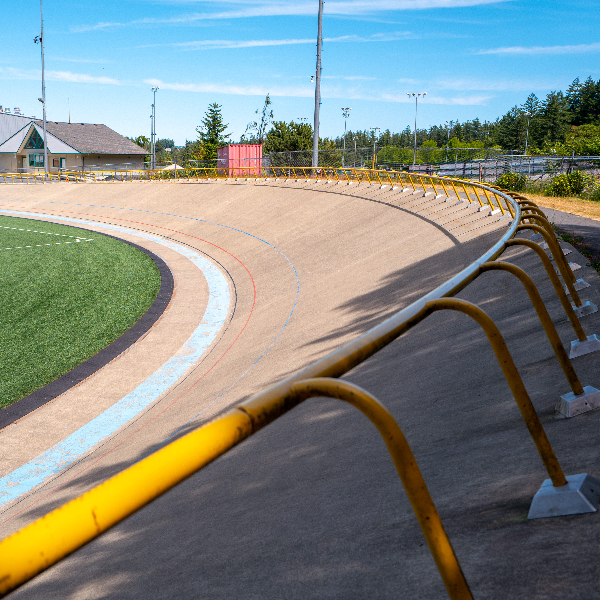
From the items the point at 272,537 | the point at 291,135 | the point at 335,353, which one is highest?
the point at 291,135

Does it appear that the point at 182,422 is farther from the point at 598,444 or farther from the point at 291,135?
the point at 291,135

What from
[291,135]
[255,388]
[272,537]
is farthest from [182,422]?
[291,135]

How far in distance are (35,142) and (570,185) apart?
238 ft

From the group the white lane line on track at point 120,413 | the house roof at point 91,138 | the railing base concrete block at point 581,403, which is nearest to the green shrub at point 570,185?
the white lane line on track at point 120,413

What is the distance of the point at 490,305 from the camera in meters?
8.50

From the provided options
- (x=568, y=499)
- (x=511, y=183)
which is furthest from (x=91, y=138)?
(x=568, y=499)

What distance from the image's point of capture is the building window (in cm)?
7830

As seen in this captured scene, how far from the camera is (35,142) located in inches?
3108

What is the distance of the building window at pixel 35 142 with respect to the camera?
78.3m

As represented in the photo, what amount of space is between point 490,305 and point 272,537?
18.6 ft

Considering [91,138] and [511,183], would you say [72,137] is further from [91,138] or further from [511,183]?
[511,183]

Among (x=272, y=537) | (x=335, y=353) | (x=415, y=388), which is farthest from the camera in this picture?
(x=415, y=388)

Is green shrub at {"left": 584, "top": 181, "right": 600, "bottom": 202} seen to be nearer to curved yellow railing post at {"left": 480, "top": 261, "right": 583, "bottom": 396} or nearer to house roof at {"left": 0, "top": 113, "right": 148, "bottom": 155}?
curved yellow railing post at {"left": 480, "top": 261, "right": 583, "bottom": 396}

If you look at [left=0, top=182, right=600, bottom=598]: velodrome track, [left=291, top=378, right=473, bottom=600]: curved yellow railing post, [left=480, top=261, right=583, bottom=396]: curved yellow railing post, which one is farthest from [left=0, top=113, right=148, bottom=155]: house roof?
[left=291, top=378, right=473, bottom=600]: curved yellow railing post
